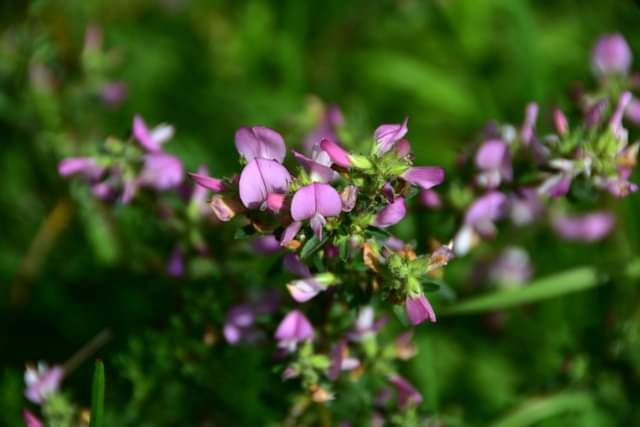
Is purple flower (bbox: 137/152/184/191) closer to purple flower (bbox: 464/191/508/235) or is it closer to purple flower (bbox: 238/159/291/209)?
purple flower (bbox: 238/159/291/209)

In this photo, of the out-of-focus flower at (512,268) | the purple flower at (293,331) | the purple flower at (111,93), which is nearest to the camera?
the purple flower at (293,331)

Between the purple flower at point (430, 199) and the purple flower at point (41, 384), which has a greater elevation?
the purple flower at point (430, 199)

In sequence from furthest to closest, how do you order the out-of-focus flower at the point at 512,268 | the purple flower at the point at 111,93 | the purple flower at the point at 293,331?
the purple flower at the point at 111,93 → the out-of-focus flower at the point at 512,268 → the purple flower at the point at 293,331

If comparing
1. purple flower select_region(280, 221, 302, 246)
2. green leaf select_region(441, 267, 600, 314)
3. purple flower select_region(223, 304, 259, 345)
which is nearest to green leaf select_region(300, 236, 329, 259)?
purple flower select_region(280, 221, 302, 246)

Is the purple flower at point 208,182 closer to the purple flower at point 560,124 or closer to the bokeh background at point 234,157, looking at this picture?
the bokeh background at point 234,157

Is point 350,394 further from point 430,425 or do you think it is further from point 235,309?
point 235,309

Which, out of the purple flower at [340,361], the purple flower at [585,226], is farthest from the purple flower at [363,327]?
the purple flower at [585,226]
